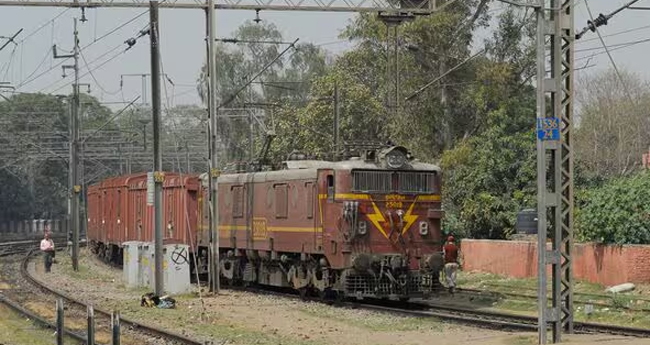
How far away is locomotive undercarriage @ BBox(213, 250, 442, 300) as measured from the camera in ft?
78.9

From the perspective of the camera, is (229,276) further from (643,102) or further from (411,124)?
(643,102)

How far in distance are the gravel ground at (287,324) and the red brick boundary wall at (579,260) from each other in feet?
25.3

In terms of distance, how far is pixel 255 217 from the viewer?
28.5 metres

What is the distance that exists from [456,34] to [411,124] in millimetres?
4370

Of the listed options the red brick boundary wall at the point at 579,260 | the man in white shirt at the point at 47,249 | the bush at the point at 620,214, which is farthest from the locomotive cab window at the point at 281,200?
the man in white shirt at the point at 47,249

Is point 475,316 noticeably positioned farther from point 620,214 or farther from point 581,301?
point 620,214

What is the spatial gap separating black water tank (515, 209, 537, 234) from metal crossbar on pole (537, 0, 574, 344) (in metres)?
17.4

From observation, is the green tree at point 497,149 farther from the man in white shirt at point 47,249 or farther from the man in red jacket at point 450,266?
the man in white shirt at point 47,249

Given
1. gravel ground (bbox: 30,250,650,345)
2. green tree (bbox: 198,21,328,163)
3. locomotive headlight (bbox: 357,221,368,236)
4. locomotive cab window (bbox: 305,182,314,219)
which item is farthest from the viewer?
green tree (bbox: 198,21,328,163)

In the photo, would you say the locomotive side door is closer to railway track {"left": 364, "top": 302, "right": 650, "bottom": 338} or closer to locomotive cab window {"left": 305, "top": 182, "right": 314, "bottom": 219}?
locomotive cab window {"left": 305, "top": 182, "right": 314, "bottom": 219}

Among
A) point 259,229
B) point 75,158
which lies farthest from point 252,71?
point 259,229

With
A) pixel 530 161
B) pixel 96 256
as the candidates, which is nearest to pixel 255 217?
pixel 530 161

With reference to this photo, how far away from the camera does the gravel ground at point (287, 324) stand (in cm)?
1778

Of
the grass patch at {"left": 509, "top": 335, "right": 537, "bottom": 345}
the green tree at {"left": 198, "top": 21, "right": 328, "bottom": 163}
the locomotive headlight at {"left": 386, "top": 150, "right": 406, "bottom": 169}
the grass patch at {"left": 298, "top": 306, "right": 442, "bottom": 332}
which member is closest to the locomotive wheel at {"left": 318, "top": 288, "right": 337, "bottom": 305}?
the grass patch at {"left": 298, "top": 306, "right": 442, "bottom": 332}
